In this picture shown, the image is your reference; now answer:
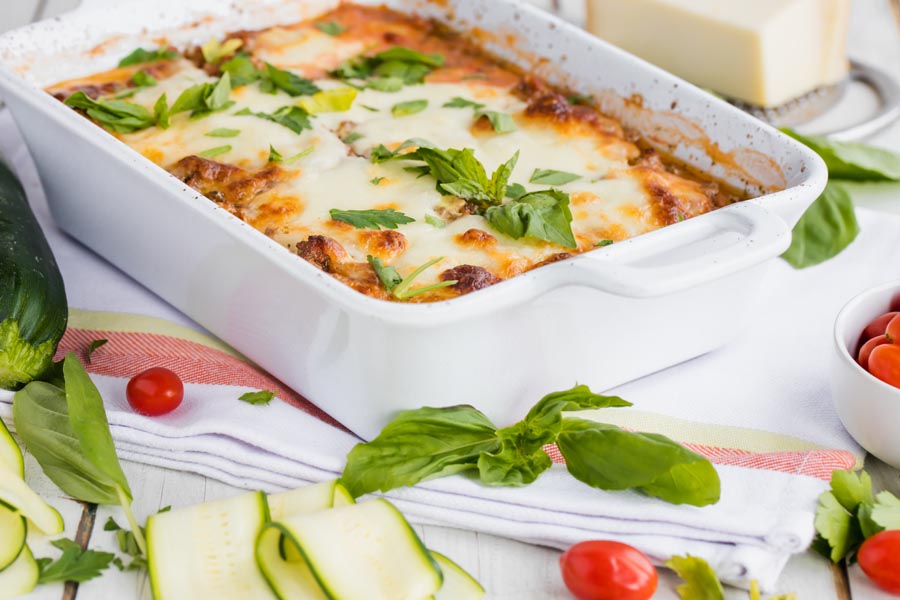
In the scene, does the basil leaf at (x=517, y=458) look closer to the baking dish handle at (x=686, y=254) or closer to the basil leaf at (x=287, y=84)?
the baking dish handle at (x=686, y=254)

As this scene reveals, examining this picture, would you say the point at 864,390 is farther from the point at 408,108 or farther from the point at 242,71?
the point at 242,71

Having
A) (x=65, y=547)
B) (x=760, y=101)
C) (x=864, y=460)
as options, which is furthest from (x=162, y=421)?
(x=760, y=101)

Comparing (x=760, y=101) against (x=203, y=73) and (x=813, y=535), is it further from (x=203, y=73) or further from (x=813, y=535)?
(x=813, y=535)

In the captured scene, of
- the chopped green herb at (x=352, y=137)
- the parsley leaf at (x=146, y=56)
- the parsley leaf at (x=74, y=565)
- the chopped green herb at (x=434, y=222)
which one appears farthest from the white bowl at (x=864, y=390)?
the parsley leaf at (x=146, y=56)

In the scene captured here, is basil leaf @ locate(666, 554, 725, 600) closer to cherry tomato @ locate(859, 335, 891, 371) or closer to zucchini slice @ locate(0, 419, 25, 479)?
cherry tomato @ locate(859, 335, 891, 371)

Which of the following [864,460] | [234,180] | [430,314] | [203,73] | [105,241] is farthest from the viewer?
[203,73]

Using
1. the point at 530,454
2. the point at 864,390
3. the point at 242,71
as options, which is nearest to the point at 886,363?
the point at 864,390
